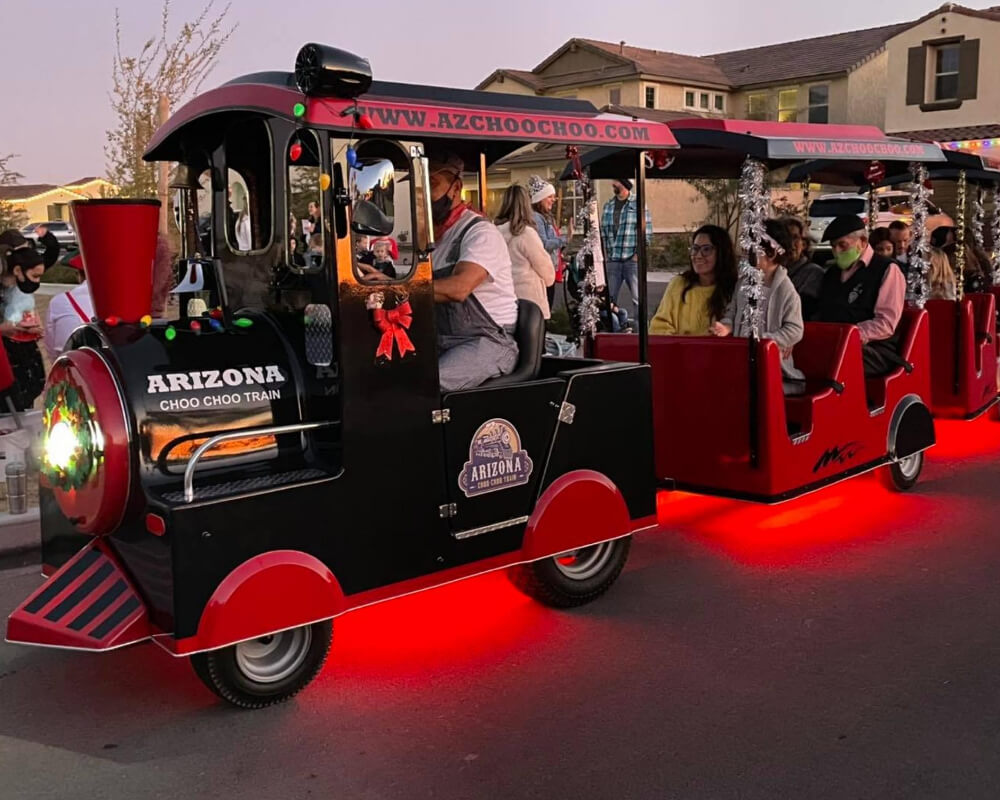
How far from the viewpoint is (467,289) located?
452 centimetres

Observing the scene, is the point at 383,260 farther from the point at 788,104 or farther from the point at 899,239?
the point at 788,104

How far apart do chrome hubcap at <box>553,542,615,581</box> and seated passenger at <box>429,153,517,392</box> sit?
893 millimetres

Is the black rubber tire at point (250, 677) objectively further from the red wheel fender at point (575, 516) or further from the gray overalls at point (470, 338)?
the gray overalls at point (470, 338)

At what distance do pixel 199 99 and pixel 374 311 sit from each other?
1.14 meters

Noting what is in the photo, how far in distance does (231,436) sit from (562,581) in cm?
177

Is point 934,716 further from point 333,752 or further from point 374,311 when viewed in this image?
point 374,311

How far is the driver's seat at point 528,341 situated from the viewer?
4836 millimetres

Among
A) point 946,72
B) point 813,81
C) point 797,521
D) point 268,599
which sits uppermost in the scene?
point 813,81

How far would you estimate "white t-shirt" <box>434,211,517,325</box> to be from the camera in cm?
459

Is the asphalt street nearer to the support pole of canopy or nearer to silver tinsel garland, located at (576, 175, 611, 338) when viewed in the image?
the support pole of canopy

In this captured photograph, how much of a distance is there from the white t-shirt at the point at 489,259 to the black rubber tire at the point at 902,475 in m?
3.15

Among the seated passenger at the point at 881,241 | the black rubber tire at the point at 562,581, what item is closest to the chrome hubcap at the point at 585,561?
the black rubber tire at the point at 562,581

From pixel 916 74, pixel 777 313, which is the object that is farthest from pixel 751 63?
pixel 777 313

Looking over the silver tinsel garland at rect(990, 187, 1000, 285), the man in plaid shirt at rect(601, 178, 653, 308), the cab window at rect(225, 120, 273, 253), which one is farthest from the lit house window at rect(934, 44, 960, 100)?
the cab window at rect(225, 120, 273, 253)
